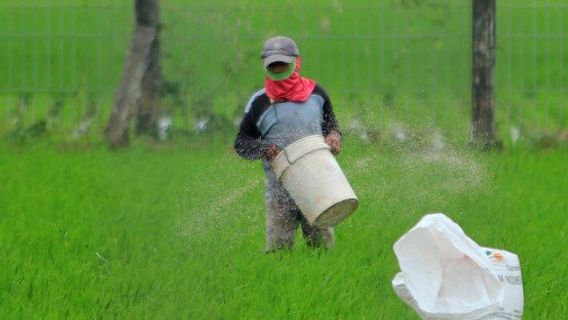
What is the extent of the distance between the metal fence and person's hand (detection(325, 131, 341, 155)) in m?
5.31

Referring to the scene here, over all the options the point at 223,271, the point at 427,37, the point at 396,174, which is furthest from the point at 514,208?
the point at 427,37

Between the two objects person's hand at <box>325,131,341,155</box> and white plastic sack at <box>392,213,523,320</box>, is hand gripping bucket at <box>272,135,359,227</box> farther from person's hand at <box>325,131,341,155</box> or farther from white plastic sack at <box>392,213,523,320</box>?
white plastic sack at <box>392,213,523,320</box>

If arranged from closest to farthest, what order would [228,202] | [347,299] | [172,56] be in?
[347,299], [228,202], [172,56]

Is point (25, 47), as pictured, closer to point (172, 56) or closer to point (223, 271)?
point (172, 56)

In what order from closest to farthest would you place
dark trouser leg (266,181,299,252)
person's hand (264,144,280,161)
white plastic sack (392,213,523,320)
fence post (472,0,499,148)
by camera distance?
white plastic sack (392,213,523,320)
person's hand (264,144,280,161)
dark trouser leg (266,181,299,252)
fence post (472,0,499,148)

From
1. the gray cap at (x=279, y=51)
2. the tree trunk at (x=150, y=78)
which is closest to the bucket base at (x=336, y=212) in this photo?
the gray cap at (x=279, y=51)

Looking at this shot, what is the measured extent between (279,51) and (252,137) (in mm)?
416

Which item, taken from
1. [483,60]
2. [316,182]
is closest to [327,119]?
[316,182]

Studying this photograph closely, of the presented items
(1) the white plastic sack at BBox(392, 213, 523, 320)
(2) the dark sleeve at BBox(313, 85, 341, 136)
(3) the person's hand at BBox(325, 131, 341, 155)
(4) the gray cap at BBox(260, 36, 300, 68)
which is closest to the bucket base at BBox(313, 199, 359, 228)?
(3) the person's hand at BBox(325, 131, 341, 155)

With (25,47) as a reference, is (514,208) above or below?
above

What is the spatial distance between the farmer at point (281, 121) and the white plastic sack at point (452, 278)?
1.59 metres

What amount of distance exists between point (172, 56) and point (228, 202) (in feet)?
16.2

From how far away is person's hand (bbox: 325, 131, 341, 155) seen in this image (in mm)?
6160

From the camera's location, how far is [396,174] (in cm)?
930
